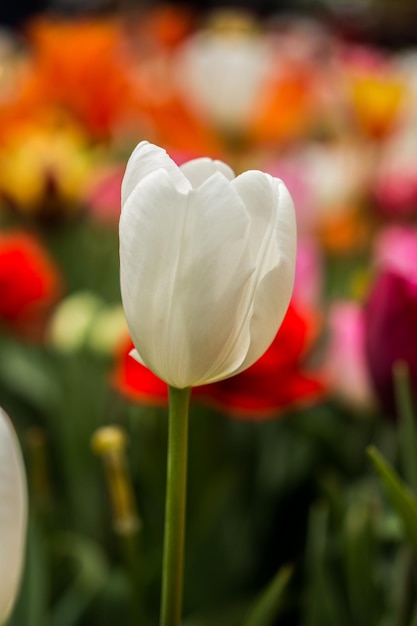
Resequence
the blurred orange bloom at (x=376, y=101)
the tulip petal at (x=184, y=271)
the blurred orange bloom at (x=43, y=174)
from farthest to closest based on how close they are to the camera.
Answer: the blurred orange bloom at (x=376, y=101) < the blurred orange bloom at (x=43, y=174) < the tulip petal at (x=184, y=271)

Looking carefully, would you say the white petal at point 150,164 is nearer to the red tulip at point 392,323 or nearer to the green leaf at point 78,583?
the red tulip at point 392,323

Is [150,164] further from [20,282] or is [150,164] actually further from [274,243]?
[20,282]

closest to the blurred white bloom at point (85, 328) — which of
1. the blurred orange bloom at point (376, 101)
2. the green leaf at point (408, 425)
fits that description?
the green leaf at point (408, 425)

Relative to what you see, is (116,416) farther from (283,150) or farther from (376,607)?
(283,150)

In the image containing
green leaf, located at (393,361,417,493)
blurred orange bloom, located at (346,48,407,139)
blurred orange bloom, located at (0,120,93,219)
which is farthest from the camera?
blurred orange bloom, located at (346,48,407,139)

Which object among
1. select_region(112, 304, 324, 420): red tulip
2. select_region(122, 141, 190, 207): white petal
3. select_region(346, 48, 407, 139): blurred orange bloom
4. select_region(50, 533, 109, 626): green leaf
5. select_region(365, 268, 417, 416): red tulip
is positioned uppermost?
select_region(122, 141, 190, 207): white petal

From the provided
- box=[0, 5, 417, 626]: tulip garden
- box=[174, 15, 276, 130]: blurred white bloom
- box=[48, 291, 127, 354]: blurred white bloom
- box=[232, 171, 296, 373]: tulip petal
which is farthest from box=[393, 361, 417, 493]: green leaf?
box=[174, 15, 276, 130]: blurred white bloom

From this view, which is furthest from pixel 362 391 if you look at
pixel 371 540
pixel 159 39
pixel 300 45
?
pixel 300 45

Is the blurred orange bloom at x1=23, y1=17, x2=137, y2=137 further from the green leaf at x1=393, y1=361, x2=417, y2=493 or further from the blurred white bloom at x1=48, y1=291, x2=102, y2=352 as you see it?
the green leaf at x1=393, y1=361, x2=417, y2=493
